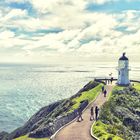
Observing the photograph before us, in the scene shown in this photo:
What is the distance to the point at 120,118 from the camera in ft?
159

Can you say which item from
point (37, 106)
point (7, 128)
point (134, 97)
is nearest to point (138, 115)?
point (134, 97)

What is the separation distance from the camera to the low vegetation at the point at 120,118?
39.2 meters

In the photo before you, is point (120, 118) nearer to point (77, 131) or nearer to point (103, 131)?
point (103, 131)

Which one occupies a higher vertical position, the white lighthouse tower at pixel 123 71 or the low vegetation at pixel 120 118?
the white lighthouse tower at pixel 123 71

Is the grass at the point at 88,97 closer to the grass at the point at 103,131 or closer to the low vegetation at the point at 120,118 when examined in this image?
the low vegetation at the point at 120,118

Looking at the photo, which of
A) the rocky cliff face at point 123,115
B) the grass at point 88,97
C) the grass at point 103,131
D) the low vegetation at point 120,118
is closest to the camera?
the grass at point 103,131

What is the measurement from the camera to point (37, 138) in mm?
40625

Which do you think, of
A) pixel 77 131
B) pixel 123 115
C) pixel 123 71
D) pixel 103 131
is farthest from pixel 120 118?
pixel 123 71

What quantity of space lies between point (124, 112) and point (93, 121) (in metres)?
9.37

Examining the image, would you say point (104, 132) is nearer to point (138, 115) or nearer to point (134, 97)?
point (138, 115)

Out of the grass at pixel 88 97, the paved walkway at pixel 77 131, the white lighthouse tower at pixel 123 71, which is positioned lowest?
the paved walkway at pixel 77 131

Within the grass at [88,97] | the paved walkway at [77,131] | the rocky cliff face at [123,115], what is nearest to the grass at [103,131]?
the rocky cliff face at [123,115]

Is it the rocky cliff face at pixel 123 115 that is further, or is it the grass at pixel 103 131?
the rocky cliff face at pixel 123 115

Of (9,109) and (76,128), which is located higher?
(76,128)
